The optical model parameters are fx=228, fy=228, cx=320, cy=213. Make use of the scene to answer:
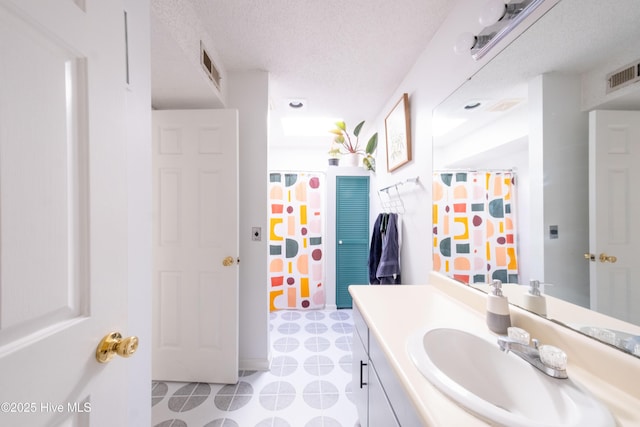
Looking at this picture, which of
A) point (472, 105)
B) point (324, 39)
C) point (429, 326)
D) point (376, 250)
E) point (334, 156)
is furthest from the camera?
point (334, 156)

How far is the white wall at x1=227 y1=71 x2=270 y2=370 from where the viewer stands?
1739mm

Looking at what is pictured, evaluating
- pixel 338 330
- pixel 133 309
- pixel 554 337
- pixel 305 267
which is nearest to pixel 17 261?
pixel 133 309

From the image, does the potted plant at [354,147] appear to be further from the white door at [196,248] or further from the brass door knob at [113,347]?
the brass door knob at [113,347]

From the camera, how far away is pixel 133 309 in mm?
784

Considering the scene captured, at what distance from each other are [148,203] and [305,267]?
2.11 meters

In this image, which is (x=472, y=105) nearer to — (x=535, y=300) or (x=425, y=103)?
Result: (x=425, y=103)

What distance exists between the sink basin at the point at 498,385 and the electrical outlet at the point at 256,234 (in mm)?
1293

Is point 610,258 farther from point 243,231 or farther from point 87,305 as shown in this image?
point 243,231

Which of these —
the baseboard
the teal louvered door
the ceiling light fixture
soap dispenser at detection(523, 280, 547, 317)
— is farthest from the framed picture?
the baseboard

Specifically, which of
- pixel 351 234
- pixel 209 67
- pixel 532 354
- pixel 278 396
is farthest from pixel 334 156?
pixel 532 354

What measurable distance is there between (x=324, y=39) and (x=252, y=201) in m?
1.17

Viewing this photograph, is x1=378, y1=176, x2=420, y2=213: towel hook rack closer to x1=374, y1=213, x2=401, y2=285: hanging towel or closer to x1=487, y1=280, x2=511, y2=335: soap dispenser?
x1=374, y1=213, x2=401, y2=285: hanging towel

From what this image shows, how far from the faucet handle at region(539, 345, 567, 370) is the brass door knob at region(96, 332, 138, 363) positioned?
99cm

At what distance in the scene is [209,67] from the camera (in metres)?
1.43
